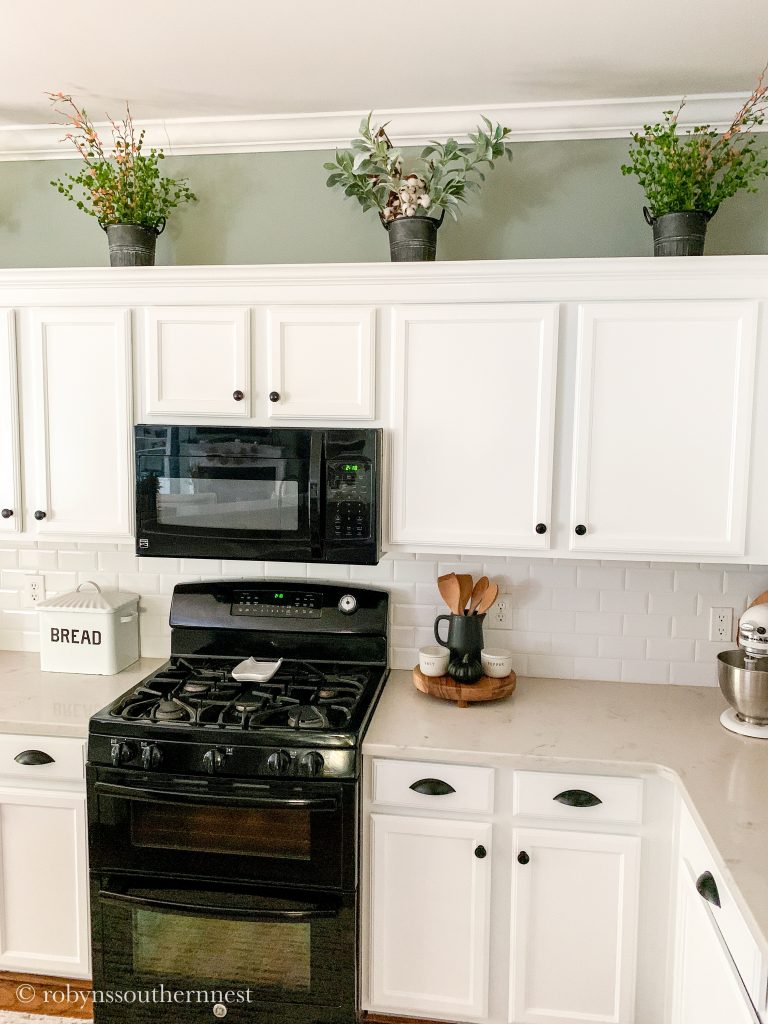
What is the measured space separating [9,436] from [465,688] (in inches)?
65.5

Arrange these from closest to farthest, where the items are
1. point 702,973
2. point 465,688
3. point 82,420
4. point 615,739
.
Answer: point 702,973, point 615,739, point 465,688, point 82,420

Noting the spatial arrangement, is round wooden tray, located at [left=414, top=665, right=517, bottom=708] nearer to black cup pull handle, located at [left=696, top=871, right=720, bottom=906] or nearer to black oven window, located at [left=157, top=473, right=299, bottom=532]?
black oven window, located at [left=157, top=473, right=299, bottom=532]

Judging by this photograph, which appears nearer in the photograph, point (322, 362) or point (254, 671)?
point (322, 362)

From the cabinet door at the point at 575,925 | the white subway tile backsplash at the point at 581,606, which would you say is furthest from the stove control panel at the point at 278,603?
the cabinet door at the point at 575,925

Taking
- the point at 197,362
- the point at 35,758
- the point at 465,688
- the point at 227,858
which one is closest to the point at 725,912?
the point at 465,688

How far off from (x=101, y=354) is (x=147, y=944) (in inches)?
68.3

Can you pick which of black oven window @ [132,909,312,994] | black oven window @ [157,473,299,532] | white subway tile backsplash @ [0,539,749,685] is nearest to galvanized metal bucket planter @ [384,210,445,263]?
black oven window @ [157,473,299,532]

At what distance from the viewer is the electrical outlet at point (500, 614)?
2594 mm

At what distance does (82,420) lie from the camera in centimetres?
241

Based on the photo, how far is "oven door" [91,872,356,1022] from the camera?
2.04 meters

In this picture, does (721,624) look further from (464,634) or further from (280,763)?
(280,763)

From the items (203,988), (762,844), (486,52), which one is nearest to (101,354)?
(486,52)

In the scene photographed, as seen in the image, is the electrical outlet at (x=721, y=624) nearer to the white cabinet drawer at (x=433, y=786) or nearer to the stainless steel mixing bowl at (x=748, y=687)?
the stainless steel mixing bowl at (x=748, y=687)

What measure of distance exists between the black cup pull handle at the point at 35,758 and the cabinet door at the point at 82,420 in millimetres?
682
